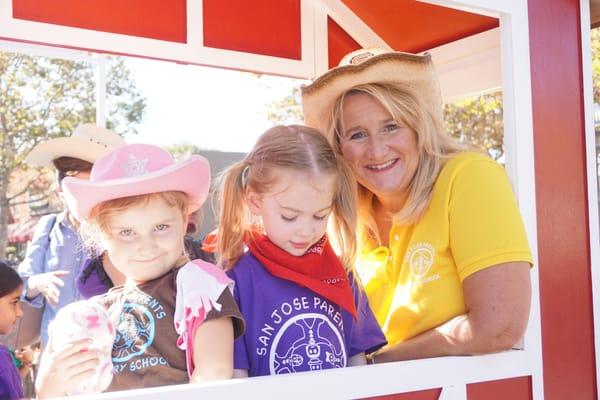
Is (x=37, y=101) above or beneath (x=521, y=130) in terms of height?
above

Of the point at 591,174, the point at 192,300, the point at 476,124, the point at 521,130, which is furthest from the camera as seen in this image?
the point at 476,124

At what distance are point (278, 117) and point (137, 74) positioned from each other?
475cm

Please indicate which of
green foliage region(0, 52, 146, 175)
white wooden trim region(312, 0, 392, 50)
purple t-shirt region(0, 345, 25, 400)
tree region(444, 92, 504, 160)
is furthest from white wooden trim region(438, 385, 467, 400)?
green foliage region(0, 52, 146, 175)

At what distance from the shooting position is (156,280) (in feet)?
7.40

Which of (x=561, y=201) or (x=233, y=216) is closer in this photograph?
(x=233, y=216)

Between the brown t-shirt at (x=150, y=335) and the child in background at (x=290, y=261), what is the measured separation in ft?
0.61

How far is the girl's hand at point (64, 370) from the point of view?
1916 millimetres

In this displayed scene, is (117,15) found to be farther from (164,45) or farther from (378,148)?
(378,148)

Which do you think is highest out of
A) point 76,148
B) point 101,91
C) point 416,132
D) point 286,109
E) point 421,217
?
point 286,109

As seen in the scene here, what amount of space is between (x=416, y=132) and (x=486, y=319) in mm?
772

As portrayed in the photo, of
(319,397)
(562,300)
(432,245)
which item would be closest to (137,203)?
(319,397)

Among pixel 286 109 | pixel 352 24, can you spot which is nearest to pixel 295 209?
pixel 352 24

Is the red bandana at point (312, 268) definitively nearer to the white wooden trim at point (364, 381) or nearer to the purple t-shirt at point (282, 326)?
the purple t-shirt at point (282, 326)

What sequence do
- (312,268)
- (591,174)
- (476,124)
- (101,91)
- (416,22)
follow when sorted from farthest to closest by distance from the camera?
(476,124), (101,91), (416,22), (591,174), (312,268)
